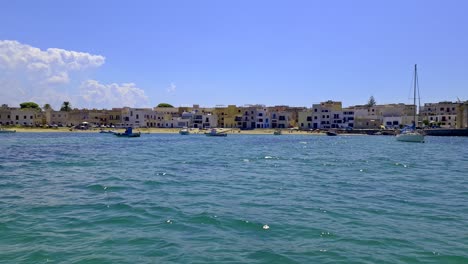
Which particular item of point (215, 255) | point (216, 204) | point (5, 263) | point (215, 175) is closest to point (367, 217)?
point (216, 204)

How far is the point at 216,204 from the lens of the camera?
1691 cm

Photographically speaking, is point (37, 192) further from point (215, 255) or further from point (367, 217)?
point (367, 217)

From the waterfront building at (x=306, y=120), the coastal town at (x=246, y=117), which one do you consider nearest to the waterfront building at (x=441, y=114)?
the coastal town at (x=246, y=117)

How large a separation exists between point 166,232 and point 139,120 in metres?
138

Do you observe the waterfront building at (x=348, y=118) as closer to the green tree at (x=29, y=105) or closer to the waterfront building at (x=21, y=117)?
the waterfront building at (x=21, y=117)

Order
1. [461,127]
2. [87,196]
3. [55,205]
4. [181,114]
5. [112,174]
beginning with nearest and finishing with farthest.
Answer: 1. [55,205]
2. [87,196]
3. [112,174]
4. [461,127]
5. [181,114]

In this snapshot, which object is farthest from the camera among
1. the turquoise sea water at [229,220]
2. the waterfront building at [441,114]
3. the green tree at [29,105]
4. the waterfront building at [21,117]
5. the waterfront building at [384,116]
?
the green tree at [29,105]

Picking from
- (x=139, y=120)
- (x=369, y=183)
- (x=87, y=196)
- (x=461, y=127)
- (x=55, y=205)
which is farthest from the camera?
(x=139, y=120)

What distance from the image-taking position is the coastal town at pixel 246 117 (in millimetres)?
138875

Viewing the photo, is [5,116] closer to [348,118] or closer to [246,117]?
[246,117]

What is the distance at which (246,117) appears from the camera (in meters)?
148

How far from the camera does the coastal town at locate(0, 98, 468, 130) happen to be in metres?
139

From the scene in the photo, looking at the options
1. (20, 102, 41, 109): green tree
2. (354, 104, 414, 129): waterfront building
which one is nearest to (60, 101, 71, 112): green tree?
(20, 102, 41, 109): green tree

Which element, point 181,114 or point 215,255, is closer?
point 215,255
